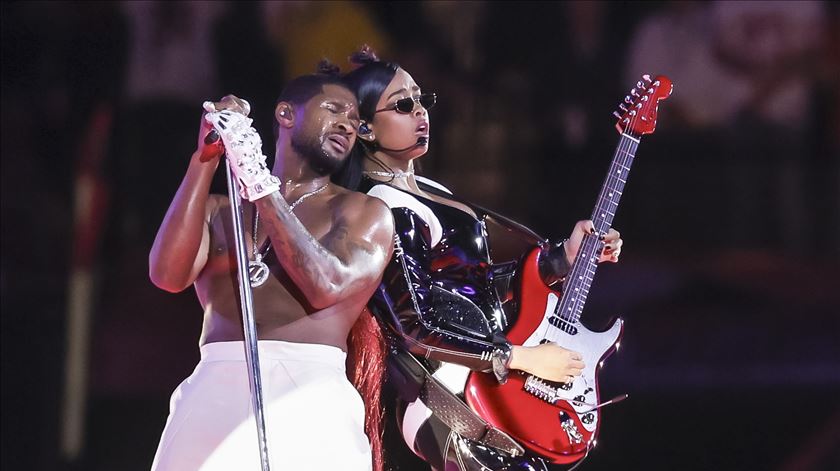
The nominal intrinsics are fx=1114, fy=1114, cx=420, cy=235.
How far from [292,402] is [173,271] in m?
0.38

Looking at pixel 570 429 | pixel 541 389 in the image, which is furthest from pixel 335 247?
pixel 570 429

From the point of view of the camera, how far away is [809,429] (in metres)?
5.00

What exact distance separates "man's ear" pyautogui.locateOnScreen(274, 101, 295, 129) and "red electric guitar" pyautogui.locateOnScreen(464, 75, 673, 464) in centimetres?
93

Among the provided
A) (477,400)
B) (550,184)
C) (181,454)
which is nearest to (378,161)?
(477,400)

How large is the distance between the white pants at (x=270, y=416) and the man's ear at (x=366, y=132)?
875 mm

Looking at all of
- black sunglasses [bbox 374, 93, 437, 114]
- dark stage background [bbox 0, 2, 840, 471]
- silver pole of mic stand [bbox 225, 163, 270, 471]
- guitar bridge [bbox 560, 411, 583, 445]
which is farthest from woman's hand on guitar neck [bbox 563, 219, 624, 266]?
dark stage background [bbox 0, 2, 840, 471]

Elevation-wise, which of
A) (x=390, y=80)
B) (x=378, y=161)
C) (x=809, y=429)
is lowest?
(x=809, y=429)

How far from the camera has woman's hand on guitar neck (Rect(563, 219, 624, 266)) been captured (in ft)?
10.3

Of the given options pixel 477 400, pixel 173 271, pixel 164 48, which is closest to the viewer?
pixel 173 271

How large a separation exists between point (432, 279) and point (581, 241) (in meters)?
0.45

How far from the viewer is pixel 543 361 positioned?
9.75ft

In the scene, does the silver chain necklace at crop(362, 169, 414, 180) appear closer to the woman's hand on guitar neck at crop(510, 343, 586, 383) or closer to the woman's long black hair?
the woman's long black hair

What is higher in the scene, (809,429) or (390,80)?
(390,80)

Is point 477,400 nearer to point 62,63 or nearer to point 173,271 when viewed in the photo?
point 173,271
